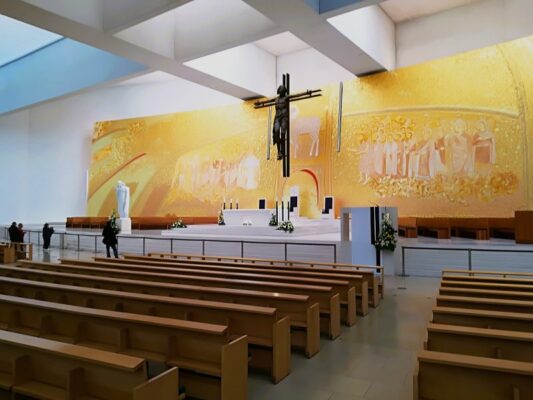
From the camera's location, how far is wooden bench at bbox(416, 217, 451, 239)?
1122cm

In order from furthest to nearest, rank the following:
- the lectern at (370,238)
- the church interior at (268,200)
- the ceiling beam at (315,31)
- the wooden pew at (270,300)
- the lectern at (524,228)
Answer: the ceiling beam at (315,31)
the lectern at (524,228)
the lectern at (370,238)
the wooden pew at (270,300)
the church interior at (268,200)

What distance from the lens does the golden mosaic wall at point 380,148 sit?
1132cm

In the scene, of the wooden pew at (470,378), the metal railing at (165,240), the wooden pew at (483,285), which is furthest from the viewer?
the metal railing at (165,240)

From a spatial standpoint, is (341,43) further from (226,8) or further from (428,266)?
(428,266)

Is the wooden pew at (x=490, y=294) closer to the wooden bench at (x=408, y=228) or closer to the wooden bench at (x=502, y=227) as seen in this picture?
the wooden bench at (x=408, y=228)

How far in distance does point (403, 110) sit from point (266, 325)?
1172cm

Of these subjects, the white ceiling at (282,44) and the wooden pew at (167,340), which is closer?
the wooden pew at (167,340)

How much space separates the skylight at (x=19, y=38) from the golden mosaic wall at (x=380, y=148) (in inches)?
220

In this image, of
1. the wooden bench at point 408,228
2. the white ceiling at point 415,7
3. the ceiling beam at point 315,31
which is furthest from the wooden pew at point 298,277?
the white ceiling at point 415,7

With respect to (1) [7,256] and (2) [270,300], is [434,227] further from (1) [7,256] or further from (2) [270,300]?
(1) [7,256]

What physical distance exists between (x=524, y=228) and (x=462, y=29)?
7.17 metres

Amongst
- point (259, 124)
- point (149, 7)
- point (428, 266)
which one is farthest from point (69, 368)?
point (259, 124)

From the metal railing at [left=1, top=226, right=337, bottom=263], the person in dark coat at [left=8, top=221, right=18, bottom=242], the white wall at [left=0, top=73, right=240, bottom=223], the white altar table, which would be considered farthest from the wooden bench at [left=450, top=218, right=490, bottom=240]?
Answer: the white wall at [left=0, top=73, right=240, bottom=223]

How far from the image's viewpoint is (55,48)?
1482 centimetres
